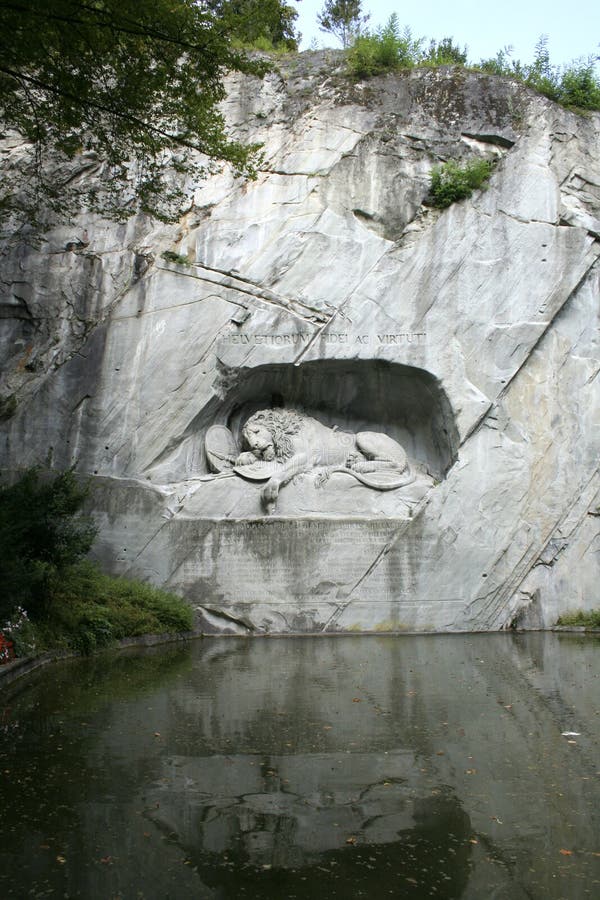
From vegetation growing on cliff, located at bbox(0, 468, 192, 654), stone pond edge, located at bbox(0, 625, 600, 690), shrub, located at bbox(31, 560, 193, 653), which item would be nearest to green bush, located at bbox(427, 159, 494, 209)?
stone pond edge, located at bbox(0, 625, 600, 690)

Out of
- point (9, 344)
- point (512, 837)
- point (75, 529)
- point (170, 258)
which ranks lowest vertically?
point (512, 837)

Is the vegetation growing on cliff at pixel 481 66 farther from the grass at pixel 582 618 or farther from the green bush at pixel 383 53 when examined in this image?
the grass at pixel 582 618

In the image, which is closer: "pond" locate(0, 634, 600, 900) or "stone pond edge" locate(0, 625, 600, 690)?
"pond" locate(0, 634, 600, 900)

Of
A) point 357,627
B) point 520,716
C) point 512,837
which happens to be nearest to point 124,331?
point 357,627

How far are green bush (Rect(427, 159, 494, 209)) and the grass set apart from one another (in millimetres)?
7848

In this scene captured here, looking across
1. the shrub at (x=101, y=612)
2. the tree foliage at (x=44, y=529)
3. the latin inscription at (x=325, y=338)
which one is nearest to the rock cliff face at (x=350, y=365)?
the latin inscription at (x=325, y=338)

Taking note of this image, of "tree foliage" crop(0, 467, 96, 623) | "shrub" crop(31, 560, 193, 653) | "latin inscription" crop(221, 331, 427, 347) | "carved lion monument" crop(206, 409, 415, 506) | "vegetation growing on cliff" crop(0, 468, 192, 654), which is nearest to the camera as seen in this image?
"vegetation growing on cliff" crop(0, 468, 192, 654)

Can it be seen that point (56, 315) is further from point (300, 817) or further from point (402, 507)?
point (300, 817)

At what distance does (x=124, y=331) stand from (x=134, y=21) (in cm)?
777

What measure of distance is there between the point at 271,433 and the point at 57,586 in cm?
580

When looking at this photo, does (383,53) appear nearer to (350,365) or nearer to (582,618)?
(350,365)

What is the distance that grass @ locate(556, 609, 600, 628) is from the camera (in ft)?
49.0

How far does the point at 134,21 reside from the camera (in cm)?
860

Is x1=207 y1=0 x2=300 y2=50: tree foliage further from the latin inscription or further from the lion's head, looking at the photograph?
the lion's head
